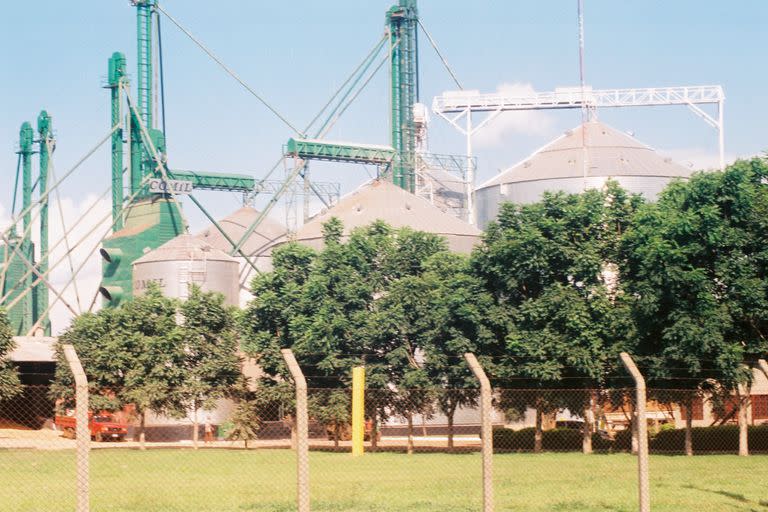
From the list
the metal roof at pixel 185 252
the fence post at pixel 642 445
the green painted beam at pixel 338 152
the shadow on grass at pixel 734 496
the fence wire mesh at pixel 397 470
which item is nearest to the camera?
the fence post at pixel 642 445

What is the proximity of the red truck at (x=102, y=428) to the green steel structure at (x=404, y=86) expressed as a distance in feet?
153

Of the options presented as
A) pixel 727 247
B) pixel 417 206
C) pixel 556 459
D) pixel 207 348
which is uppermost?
pixel 417 206

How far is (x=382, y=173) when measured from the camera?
3725 inches

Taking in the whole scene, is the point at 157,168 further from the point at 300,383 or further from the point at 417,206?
the point at 300,383

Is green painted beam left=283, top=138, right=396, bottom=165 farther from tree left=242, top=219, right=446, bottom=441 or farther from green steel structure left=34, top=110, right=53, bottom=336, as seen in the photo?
tree left=242, top=219, right=446, bottom=441

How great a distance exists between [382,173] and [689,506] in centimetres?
7905

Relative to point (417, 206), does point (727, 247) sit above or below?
below

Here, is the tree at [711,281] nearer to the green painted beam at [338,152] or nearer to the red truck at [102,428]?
the red truck at [102,428]

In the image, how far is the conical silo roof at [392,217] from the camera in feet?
235

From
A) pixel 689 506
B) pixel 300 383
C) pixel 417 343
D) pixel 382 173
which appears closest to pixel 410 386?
pixel 417 343

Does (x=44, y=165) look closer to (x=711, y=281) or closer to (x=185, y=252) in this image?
(x=185, y=252)

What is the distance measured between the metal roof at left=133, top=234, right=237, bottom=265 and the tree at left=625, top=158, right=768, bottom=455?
44.0 m

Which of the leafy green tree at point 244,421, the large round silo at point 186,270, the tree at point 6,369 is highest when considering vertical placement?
the large round silo at point 186,270

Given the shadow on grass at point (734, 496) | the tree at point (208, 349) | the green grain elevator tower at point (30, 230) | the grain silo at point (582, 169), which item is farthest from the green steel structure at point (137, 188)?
the shadow on grass at point (734, 496)
